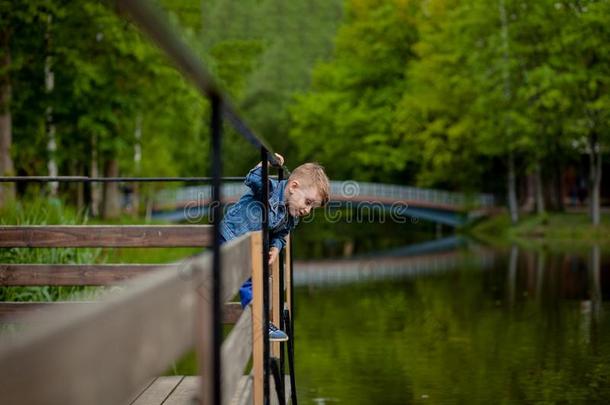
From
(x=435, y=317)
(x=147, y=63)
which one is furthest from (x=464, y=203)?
(x=435, y=317)

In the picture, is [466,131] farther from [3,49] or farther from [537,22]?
[3,49]

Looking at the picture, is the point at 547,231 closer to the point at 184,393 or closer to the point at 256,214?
the point at 184,393

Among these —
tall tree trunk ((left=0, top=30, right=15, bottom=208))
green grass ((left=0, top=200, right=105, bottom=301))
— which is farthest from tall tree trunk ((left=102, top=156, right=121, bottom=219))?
green grass ((left=0, top=200, right=105, bottom=301))

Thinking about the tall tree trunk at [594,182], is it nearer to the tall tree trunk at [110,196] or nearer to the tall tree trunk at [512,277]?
the tall tree trunk at [512,277]

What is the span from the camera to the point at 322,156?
4984 centimetres

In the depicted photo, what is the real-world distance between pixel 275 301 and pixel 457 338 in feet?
20.0

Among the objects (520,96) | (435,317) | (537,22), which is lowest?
(435,317)

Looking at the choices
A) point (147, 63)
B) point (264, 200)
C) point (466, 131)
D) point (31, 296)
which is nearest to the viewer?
point (264, 200)

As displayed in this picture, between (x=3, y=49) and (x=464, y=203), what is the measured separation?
25252 millimetres

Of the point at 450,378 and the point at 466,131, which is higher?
the point at 466,131

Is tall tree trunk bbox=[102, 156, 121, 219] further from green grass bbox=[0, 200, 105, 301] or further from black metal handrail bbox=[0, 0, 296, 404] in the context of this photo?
black metal handrail bbox=[0, 0, 296, 404]

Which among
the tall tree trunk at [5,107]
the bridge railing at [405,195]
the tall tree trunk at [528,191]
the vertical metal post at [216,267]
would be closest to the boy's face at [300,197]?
the vertical metal post at [216,267]

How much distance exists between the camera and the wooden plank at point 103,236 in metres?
5.66

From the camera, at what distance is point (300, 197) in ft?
15.9
